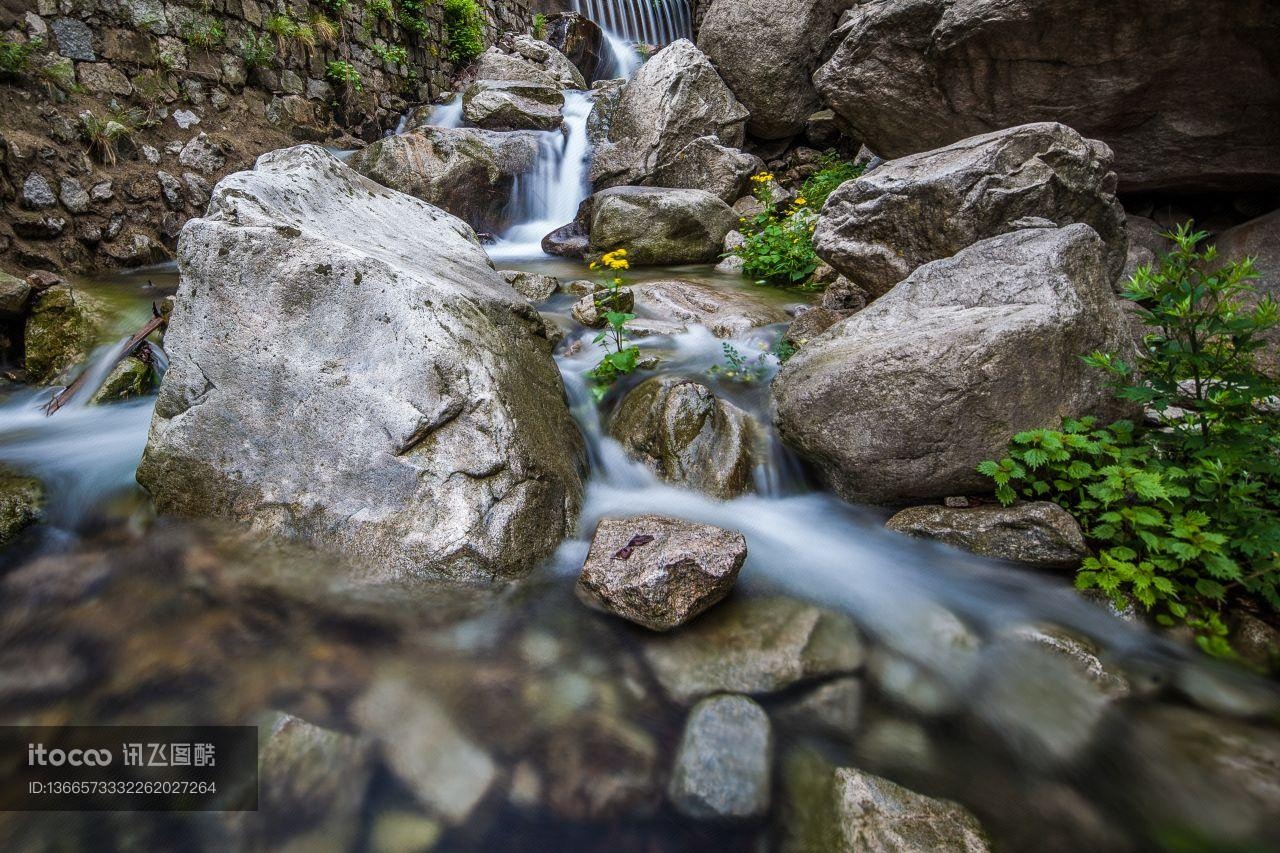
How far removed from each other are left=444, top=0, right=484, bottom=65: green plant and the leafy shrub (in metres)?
12.7

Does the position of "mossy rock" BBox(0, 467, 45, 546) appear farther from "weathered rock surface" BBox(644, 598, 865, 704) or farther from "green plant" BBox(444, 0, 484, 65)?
Answer: "green plant" BBox(444, 0, 484, 65)

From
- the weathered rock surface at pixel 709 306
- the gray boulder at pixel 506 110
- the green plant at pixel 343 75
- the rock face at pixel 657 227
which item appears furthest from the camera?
the gray boulder at pixel 506 110

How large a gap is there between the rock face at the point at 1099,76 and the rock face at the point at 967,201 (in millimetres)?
1037

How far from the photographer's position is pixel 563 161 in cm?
951

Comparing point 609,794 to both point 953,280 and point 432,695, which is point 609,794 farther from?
point 953,280

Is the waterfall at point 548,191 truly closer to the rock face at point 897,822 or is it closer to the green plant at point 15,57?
the green plant at point 15,57

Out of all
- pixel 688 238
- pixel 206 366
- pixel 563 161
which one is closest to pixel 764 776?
pixel 206 366

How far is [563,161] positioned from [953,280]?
7.64m

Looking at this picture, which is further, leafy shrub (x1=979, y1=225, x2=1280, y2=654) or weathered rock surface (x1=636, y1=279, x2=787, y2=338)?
weathered rock surface (x1=636, y1=279, x2=787, y2=338)

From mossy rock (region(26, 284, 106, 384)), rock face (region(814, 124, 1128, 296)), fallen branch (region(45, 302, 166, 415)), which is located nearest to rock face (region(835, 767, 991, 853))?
rock face (region(814, 124, 1128, 296))

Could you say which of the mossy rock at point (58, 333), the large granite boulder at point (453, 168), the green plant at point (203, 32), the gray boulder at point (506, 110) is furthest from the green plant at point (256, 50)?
the mossy rock at point (58, 333)

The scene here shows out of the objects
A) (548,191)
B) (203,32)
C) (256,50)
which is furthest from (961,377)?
(256,50)

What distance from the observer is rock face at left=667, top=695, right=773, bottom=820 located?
1782 millimetres

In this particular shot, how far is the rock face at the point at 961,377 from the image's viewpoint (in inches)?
108
